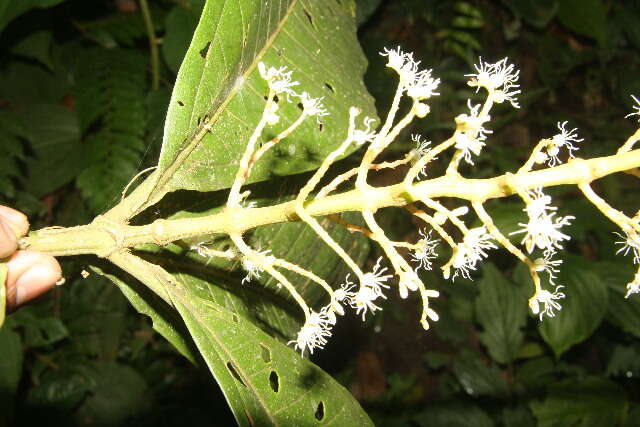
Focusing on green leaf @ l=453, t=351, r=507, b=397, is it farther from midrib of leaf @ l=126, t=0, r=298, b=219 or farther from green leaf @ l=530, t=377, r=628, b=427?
midrib of leaf @ l=126, t=0, r=298, b=219

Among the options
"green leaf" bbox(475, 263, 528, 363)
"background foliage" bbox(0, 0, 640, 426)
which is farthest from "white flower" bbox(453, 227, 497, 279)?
"green leaf" bbox(475, 263, 528, 363)

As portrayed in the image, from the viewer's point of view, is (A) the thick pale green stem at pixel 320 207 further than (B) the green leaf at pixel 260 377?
No

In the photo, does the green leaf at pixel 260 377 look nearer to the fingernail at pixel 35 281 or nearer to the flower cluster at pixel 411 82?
the fingernail at pixel 35 281

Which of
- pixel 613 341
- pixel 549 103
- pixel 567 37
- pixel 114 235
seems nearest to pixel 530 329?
pixel 613 341

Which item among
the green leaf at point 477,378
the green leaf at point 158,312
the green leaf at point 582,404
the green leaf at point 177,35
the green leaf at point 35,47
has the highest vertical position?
the green leaf at point 35,47

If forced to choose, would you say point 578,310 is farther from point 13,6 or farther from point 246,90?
point 13,6

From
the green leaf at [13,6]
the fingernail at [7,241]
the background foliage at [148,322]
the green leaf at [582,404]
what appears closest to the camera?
the fingernail at [7,241]

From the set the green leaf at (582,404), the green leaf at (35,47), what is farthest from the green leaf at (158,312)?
the green leaf at (582,404)
